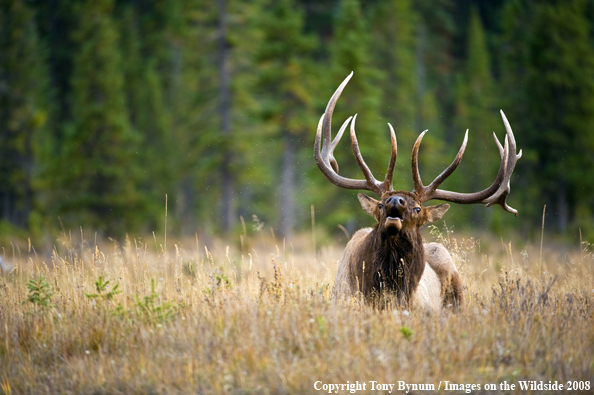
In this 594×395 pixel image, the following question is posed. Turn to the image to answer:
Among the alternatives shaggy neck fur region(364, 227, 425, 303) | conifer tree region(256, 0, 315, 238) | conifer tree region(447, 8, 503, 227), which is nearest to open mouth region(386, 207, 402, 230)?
shaggy neck fur region(364, 227, 425, 303)

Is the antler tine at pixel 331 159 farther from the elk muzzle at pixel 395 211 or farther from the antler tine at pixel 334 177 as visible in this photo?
the elk muzzle at pixel 395 211

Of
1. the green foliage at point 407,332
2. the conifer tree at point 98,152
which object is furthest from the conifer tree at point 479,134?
the green foliage at point 407,332

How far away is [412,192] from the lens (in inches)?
259

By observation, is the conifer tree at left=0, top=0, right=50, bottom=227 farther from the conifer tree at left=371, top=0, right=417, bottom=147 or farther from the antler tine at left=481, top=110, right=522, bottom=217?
the antler tine at left=481, top=110, right=522, bottom=217

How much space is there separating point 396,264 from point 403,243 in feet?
0.82

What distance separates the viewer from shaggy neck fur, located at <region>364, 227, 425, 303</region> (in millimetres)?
6039

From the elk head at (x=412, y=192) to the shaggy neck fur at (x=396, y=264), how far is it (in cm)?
11

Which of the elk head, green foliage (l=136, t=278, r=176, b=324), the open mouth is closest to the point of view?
green foliage (l=136, t=278, r=176, b=324)

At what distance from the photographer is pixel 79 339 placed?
16.6 feet

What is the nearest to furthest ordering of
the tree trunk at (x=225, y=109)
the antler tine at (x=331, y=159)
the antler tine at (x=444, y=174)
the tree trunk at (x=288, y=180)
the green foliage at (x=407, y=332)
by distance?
the green foliage at (x=407, y=332) < the antler tine at (x=444, y=174) < the antler tine at (x=331, y=159) < the tree trunk at (x=225, y=109) < the tree trunk at (x=288, y=180)

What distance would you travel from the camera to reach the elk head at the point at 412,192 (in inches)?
234

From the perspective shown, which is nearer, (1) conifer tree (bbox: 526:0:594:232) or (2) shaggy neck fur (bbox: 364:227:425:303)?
(2) shaggy neck fur (bbox: 364:227:425:303)

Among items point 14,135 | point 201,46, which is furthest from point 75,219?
point 201,46

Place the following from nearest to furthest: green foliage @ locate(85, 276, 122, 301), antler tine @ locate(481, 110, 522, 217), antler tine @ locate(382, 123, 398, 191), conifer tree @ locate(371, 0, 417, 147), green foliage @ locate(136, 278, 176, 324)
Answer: green foliage @ locate(136, 278, 176, 324) < green foliage @ locate(85, 276, 122, 301) < antler tine @ locate(382, 123, 398, 191) < antler tine @ locate(481, 110, 522, 217) < conifer tree @ locate(371, 0, 417, 147)
